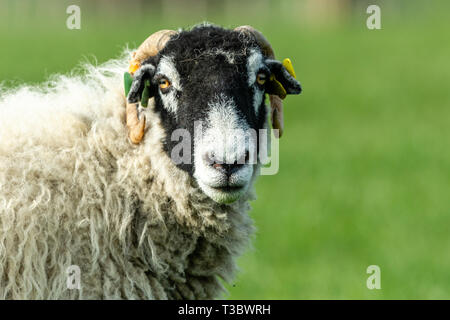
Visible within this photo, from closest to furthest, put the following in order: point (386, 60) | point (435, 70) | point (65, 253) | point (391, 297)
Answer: point (65, 253), point (391, 297), point (435, 70), point (386, 60)

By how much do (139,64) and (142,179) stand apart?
651mm

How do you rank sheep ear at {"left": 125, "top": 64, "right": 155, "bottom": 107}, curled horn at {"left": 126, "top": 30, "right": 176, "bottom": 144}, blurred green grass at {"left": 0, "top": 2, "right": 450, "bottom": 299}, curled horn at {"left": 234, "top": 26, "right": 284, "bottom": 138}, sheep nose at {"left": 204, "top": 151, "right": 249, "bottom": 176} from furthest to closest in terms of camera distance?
blurred green grass at {"left": 0, "top": 2, "right": 450, "bottom": 299}
curled horn at {"left": 234, "top": 26, "right": 284, "bottom": 138}
curled horn at {"left": 126, "top": 30, "right": 176, "bottom": 144}
sheep ear at {"left": 125, "top": 64, "right": 155, "bottom": 107}
sheep nose at {"left": 204, "top": 151, "right": 249, "bottom": 176}

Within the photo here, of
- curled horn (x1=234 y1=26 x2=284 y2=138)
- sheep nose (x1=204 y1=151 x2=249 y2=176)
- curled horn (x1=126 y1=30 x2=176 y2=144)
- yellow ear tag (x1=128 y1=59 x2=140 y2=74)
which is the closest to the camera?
sheep nose (x1=204 y1=151 x2=249 y2=176)

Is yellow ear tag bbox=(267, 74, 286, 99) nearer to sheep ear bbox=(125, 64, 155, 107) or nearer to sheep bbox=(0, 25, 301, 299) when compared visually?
sheep bbox=(0, 25, 301, 299)

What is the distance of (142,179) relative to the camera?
4.05m

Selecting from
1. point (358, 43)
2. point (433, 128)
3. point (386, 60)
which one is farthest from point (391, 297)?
point (358, 43)

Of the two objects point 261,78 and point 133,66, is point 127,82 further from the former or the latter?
point 261,78

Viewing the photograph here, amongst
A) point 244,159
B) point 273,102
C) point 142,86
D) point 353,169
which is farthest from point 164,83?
point 353,169

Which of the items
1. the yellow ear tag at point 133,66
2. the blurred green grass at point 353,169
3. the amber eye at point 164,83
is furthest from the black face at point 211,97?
the blurred green grass at point 353,169

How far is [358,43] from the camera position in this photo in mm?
24969

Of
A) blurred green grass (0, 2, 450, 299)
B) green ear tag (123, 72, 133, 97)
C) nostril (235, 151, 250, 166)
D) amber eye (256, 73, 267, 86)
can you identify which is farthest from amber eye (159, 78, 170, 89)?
blurred green grass (0, 2, 450, 299)

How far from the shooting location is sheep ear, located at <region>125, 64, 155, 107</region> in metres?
3.98

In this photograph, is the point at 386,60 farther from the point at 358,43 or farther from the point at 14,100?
the point at 14,100
